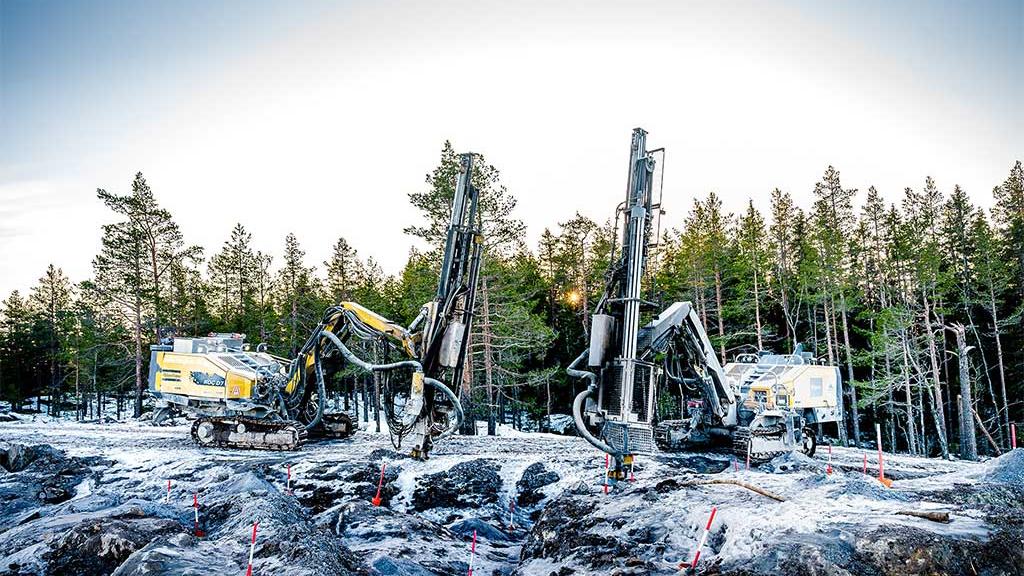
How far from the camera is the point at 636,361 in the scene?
34.4 ft

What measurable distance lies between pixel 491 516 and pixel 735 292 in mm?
23516

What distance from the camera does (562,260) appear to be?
3550cm

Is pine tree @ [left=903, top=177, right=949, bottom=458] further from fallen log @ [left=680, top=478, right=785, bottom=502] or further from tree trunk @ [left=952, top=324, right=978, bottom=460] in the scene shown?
fallen log @ [left=680, top=478, right=785, bottom=502]

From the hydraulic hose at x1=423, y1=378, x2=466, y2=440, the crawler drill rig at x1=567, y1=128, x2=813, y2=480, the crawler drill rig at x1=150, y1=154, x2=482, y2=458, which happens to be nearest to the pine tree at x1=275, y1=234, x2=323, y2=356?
the crawler drill rig at x1=150, y1=154, x2=482, y2=458

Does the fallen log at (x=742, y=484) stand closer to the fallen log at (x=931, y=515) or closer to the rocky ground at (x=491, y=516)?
the rocky ground at (x=491, y=516)

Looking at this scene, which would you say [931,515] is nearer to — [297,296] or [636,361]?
[636,361]

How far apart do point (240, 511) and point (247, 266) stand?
1272 inches

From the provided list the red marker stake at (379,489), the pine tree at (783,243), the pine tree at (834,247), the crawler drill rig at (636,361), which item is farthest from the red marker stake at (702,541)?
the pine tree at (783,243)

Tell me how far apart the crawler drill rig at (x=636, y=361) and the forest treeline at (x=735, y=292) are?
8965 mm

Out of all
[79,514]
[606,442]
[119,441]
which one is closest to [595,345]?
[606,442]

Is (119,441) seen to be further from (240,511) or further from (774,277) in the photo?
(774,277)

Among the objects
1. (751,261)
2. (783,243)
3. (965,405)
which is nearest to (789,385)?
(965,405)

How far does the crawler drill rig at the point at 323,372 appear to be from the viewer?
44.7ft

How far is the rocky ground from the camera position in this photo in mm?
5695
